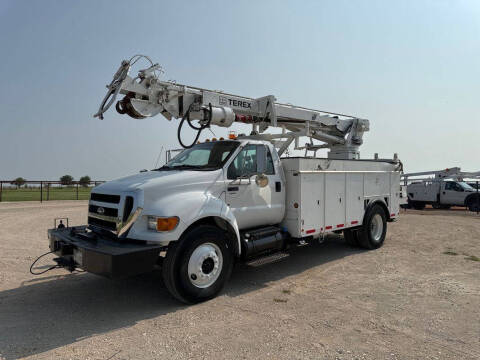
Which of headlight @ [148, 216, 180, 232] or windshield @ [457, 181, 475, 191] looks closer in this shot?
headlight @ [148, 216, 180, 232]

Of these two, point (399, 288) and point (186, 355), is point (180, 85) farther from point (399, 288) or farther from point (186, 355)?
point (399, 288)

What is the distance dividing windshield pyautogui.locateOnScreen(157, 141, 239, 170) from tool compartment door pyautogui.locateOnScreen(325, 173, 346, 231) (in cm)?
215

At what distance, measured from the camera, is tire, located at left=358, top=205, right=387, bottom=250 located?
7.54 metres

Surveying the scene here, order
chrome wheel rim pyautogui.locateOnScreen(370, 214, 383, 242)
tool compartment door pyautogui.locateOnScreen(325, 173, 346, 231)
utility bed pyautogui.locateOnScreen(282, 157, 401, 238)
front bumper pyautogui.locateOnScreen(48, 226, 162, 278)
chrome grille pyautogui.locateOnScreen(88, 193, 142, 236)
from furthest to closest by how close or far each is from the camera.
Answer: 1. chrome wheel rim pyautogui.locateOnScreen(370, 214, 383, 242)
2. tool compartment door pyautogui.locateOnScreen(325, 173, 346, 231)
3. utility bed pyautogui.locateOnScreen(282, 157, 401, 238)
4. chrome grille pyautogui.locateOnScreen(88, 193, 142, 236)
5. front bumper pyautogui.locateOnScreen(48, 226, 162, 278)

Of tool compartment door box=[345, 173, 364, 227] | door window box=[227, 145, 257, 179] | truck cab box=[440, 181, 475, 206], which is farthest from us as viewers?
truck cab box=[440, 181, 475, 206]

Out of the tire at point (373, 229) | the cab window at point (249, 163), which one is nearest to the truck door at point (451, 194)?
the tire at point (373, 229)

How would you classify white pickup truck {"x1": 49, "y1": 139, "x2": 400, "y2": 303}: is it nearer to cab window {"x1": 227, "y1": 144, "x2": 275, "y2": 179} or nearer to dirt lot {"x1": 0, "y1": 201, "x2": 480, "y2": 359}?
cab window {"x1": 227, "y1": 144, "x2": 275, "y2": 179}

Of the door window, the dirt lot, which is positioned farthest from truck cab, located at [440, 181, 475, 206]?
the door window

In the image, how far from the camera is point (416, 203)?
2075 cm

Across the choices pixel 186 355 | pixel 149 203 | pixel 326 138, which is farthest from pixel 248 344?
pixel 326 138

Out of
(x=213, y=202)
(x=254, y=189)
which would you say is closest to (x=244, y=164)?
(x=254, y=189)

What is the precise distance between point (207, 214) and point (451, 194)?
19.4 m

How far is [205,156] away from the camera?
5539 mm

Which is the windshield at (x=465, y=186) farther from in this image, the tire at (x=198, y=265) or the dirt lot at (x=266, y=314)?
the tire at (x=198, y=265)
